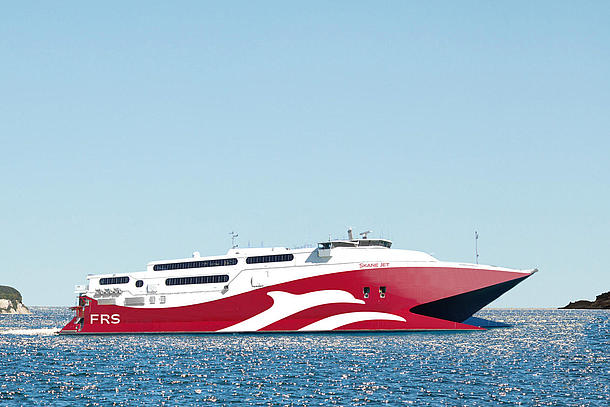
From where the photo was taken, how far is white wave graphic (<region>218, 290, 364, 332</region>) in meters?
63.3

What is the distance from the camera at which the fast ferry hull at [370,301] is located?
205 ft

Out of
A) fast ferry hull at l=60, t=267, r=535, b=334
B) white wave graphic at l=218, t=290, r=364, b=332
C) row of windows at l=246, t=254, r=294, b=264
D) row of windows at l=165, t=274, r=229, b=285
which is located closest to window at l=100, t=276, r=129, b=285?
row of windows at l=165, t=274, r=229, b=285

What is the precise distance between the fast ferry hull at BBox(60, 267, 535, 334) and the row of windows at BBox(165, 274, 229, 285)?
158 centimetres

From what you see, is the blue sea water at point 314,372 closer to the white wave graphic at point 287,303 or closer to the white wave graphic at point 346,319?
the white wave graphic at point 346,319

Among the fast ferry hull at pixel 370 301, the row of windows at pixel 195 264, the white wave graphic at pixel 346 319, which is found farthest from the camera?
the row of windows at pixel 195 264

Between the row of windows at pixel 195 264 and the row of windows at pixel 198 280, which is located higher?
the row of windows at pixel 195 264

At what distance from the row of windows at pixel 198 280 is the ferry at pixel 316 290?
96 mm

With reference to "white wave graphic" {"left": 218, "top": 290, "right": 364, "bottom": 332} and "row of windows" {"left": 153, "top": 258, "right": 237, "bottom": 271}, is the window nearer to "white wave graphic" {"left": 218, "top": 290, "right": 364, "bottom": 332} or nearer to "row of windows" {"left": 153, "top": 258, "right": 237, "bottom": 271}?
"row of windows" {"left": 153, "top": 258, "right": 237, "bottom": 271}

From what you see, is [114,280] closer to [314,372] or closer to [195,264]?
[195,264]

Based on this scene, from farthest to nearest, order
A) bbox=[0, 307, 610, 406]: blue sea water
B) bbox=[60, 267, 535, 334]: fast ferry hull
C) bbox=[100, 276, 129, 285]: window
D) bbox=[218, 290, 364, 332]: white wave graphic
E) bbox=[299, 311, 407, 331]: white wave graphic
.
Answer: bbox=[100, 276, 129, 285]: window → bbox=[218, 290, 364, 332]: white wave graphic → bbox=[299, 311, 407, 331]: white wave graphic → bbox=[60, 267, 535, 334]: fast ferry hull → bbox=[0, 307, 610, 406]: blue sea water

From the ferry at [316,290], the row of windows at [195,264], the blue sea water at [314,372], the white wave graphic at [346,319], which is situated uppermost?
the row of windows at [195,264]

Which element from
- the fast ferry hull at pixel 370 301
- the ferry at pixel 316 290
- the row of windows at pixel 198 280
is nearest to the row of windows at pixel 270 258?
the ferry at pixel 316 290

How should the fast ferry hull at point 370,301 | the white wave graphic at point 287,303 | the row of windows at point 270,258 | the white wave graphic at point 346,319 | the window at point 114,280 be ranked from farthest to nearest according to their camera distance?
the window at point 114,280 < the row of windows at point 270,258 < the white wave graphic at point 287,303 < the white wave graphic at point 346,319 < the fast ferry hull at point 370,301

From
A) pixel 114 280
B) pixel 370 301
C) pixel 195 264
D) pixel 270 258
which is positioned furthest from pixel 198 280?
pixel 370 301
